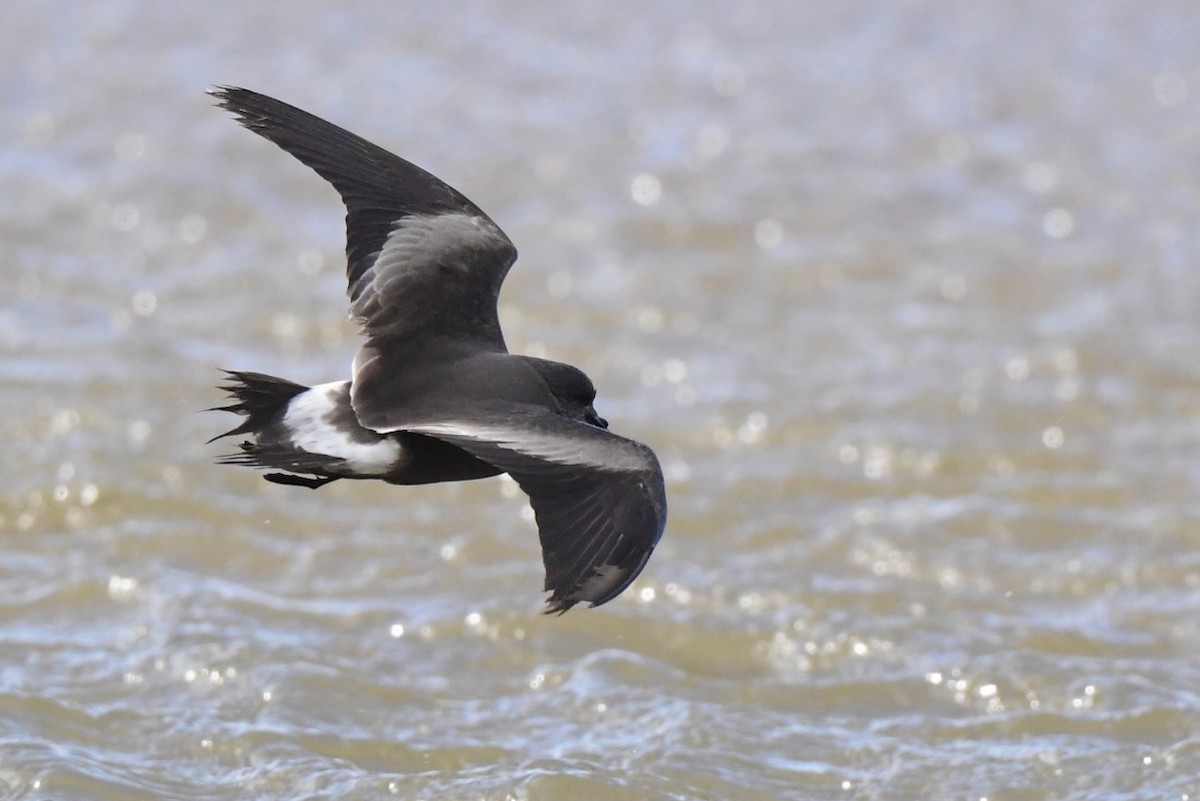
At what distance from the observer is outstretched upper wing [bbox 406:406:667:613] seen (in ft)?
13.9

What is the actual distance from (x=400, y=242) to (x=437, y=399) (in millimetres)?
623

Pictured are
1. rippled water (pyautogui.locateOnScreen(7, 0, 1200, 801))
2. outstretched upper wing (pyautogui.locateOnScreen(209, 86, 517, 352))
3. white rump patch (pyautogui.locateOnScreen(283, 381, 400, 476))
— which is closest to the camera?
white rump patch (pyautogui.locateOnScreen(283, 381, 400, 476))

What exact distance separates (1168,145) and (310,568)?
5.94 m

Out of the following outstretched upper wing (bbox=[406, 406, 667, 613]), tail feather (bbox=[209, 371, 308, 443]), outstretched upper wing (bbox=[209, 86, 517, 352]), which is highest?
outstretched upper wing (bbox=[209, 86, 517, 352])

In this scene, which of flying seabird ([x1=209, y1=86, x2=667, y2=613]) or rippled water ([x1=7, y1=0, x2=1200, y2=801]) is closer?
flying seabird ([x1=209, y1=86, x2=667, y2=613])

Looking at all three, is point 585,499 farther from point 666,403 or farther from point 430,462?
point 666,403

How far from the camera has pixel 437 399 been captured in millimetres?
4828

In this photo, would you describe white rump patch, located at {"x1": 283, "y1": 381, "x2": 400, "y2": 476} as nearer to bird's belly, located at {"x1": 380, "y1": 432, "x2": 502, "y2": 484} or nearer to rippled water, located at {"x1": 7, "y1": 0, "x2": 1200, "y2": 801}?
bird's belly, located at {"x1": 380, "y1": 432, "x2": 502, "y2": 484}

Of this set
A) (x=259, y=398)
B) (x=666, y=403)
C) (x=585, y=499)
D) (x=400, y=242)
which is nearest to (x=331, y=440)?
(x=259, y=398)

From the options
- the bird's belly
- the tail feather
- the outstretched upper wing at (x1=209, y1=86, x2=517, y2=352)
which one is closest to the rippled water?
the bird's belly

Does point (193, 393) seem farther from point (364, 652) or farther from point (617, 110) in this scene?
point (617, 110)

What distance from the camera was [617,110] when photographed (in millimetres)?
10977

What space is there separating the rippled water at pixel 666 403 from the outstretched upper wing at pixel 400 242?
1323mm

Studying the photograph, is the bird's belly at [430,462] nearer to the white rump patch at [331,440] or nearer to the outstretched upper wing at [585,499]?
the white rump patch at [331,440]
